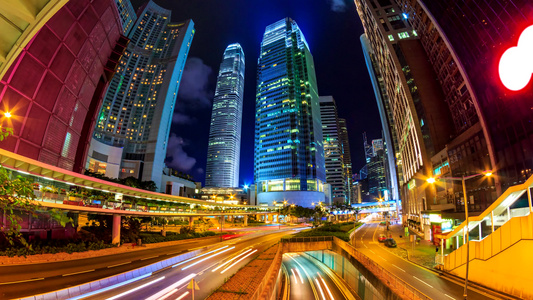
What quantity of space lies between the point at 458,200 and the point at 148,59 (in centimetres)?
18382

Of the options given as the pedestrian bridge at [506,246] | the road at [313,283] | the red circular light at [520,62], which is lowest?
the road at [313,283]

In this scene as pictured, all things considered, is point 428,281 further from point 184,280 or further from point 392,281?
point 184,280

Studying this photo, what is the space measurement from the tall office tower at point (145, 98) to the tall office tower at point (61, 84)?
201 ft

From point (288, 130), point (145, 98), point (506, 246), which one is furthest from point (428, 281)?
point (145, 98)

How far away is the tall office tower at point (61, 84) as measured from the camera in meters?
32.5

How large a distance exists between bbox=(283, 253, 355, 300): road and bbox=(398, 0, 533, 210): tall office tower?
26187 mm

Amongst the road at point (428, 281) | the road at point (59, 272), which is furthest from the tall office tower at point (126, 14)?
the road at point (428, 281)

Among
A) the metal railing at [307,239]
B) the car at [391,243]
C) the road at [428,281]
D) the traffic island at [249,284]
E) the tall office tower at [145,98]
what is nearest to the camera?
the traffic island at [249,284]

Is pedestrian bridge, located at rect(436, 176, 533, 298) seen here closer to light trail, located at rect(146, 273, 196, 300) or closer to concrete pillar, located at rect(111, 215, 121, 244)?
light trail, located at rect(146, 273, 196, 300)

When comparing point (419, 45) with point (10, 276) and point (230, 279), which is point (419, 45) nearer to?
point (230, 279)

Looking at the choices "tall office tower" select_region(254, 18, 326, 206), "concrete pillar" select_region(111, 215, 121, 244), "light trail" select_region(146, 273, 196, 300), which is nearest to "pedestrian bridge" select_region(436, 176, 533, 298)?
"light trail" select_region(146, 273, 196, 300)

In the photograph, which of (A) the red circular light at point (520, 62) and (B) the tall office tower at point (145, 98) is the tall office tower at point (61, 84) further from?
(B) the tall office tower at point (145, 98)

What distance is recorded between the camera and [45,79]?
35.9 m

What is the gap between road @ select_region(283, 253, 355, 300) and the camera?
29.2 meters
